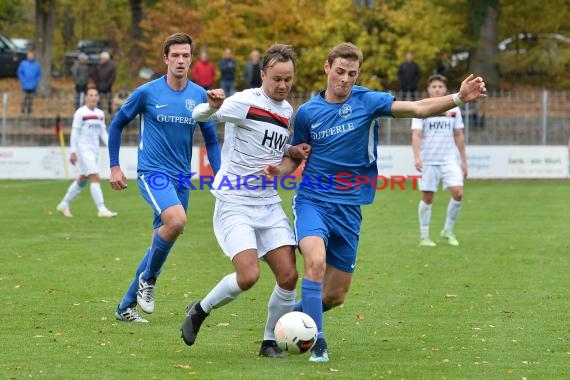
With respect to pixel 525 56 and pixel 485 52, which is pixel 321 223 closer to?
pixel 485 52

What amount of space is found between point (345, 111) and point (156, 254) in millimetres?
2101

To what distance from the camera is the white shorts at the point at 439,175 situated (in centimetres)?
1580

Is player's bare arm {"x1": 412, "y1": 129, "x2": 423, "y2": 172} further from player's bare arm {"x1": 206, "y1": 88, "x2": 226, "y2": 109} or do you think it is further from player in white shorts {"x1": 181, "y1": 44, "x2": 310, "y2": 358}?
player's bare arm {"x1": 206, "y1": 88, "x2": 226, "y2": 109}

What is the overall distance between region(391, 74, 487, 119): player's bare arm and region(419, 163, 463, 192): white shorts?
781 centimetres

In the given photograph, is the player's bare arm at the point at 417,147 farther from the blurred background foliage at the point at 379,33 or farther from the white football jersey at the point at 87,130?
the blurred background foliage at the point at 379,33

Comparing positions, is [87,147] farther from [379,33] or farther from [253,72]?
[379,33]

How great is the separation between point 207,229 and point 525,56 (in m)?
27.7

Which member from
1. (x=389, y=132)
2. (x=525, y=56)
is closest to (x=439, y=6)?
(x=525, y=56)

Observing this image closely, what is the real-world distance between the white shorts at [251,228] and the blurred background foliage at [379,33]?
27.5 m

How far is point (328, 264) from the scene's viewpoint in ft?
27.4

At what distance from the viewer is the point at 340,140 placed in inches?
322

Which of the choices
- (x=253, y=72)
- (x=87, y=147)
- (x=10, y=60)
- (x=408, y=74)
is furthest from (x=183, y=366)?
(x=10, y=60)

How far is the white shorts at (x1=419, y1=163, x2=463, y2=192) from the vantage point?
1580 cm

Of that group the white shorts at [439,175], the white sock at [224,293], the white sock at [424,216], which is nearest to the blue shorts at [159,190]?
the white sock at [224,293]
